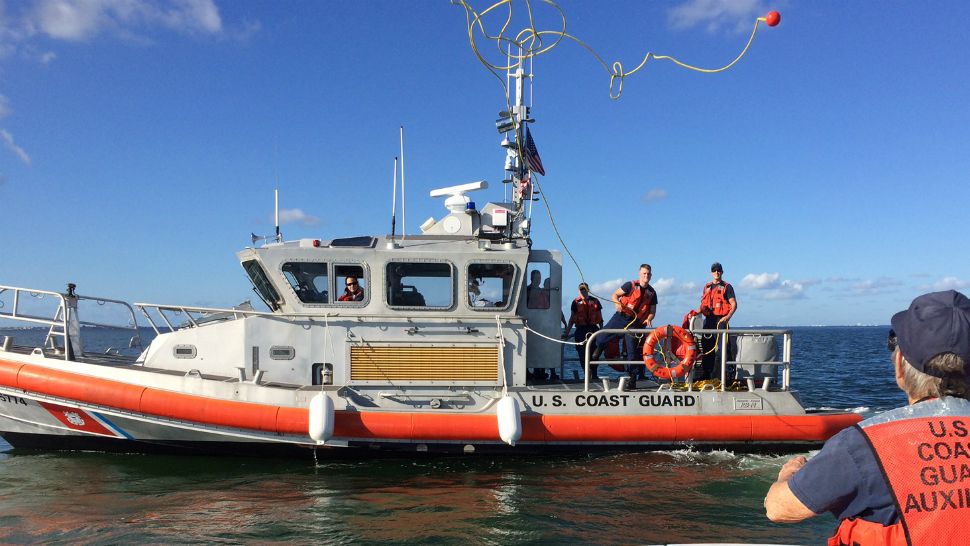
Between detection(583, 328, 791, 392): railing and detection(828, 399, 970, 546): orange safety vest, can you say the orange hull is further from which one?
detection(828, 399, 970, 546): orange safety vest

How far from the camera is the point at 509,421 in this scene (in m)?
6.33

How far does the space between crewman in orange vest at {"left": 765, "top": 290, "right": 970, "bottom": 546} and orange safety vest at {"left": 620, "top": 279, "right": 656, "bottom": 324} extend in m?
5.86

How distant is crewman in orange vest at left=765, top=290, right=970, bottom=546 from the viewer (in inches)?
54.0

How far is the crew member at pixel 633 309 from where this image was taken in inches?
289

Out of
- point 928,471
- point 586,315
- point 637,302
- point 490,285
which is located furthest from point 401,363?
point 928,471

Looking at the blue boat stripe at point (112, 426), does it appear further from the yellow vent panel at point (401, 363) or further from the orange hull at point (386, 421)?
the yellow vent panel at point (401, 363)

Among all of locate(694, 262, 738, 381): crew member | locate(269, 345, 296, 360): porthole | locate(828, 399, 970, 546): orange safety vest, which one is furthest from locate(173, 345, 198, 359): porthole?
locate(828, 399, 970, 546): orange safety vest

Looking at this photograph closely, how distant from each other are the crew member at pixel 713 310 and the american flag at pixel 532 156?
7.76 feet

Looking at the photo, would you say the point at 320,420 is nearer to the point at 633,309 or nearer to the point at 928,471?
the point at 633,309

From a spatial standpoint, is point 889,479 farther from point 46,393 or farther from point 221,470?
point 46,393

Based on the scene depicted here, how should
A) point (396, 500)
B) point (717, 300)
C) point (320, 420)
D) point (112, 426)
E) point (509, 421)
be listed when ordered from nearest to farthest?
1. point (396, 500)
2. point (320, 420)
3. point (509, 421)
4. point (112, 426)
5. point (717, 300)

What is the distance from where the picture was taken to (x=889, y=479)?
4.59ft

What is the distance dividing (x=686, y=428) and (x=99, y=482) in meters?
5.84

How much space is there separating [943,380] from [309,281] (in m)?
6.25
